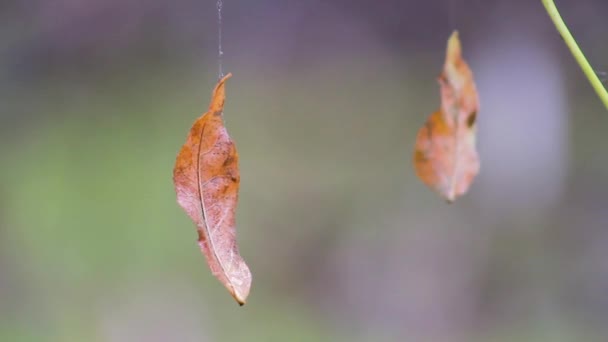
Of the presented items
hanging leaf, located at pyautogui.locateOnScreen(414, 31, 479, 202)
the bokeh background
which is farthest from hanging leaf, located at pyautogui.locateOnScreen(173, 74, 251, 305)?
the bokeh background

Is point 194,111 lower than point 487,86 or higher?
lower

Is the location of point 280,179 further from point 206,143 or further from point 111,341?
point 206,143

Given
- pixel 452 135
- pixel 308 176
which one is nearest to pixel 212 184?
pixel 452 135

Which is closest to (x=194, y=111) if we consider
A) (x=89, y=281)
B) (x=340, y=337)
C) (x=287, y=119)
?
(x=287, y=119)

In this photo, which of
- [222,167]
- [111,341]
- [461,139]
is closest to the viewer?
[222,167]

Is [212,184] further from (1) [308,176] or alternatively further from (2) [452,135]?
(1) [308,176]

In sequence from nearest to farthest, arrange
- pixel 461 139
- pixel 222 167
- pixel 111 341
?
1. pixel 222 167
2. pixel 461 139
3. pixel 111 341

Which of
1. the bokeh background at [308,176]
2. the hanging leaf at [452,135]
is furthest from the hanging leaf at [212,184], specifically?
the bokeh background at [308,176]
